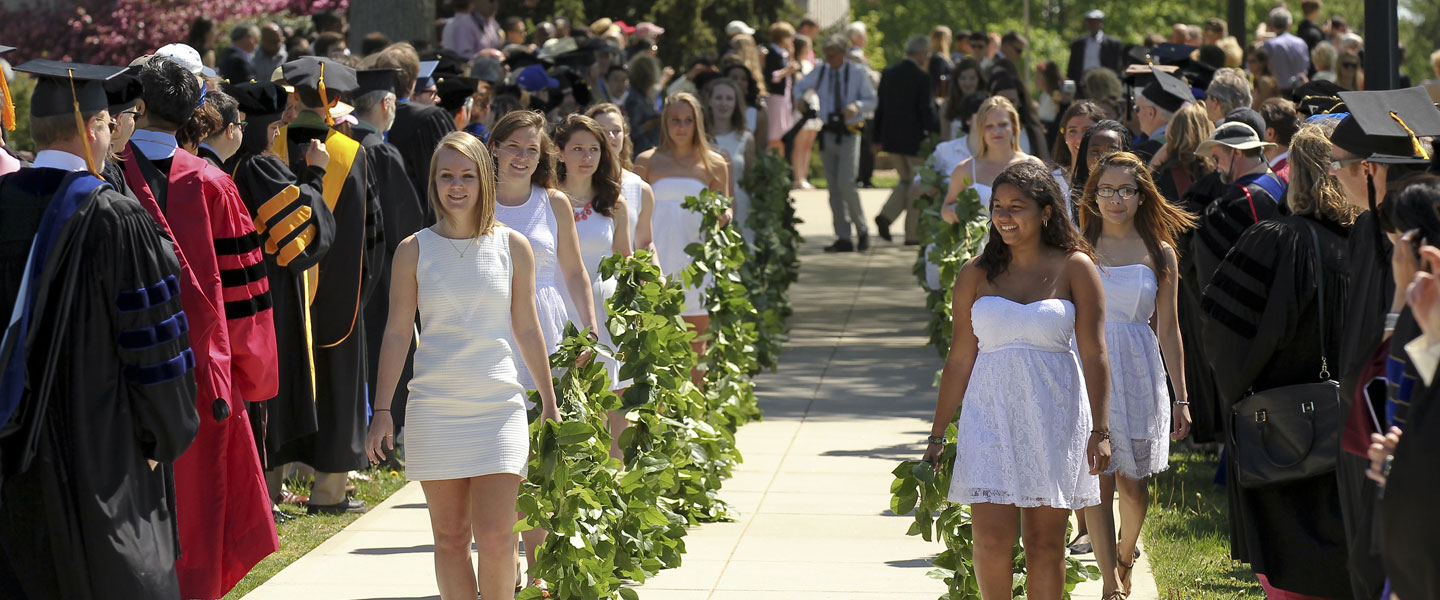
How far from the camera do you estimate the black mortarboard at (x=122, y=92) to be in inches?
192

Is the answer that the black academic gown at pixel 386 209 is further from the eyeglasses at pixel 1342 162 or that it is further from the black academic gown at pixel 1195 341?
the eyeglasses at pixel 1342 162

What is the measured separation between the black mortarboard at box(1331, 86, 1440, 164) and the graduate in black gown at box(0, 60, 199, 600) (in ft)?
10.0

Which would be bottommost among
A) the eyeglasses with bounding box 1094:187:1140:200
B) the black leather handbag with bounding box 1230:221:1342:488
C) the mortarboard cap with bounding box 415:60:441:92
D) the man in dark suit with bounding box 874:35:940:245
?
the man in dark suit with bounding box 874:35:940:245

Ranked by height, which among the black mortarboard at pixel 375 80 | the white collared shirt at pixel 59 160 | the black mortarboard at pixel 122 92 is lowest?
the black mortarboard at pixel 375 80

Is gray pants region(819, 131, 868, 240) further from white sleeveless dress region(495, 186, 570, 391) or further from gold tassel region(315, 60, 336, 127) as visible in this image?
white sleeveless dress region(495, 186, 570, 391)

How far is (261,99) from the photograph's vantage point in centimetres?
730

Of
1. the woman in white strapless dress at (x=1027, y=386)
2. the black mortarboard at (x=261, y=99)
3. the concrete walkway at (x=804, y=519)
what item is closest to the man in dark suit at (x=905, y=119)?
the concrete walkway at (x=804, y=519)

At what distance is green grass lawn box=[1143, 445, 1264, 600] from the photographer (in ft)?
21.4

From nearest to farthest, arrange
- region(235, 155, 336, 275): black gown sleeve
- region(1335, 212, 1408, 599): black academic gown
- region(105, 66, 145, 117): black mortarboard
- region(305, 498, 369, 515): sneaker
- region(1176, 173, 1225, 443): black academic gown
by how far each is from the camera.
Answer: region(1335, 212, 1408, 599): black academic gown, region(105, 66, 145, 117): black mortarboard, region(235, 155, 336, 275): black gown sleeve, region(1176, 173, 1225, 443): black academic gown, region(305, 498, 369, 515): sneaker

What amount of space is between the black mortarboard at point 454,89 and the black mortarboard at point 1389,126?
568 cm

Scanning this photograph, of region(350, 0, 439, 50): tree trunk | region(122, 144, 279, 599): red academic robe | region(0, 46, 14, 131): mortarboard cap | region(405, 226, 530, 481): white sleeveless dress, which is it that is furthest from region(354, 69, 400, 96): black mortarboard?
region(350, 0, 439, 50): tree trunk

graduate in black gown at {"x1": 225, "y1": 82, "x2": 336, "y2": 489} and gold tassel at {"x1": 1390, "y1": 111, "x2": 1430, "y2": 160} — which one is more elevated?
gold tassel at {"x1": 1390, "y1": 111, "x2": 1430, "y2": 160}

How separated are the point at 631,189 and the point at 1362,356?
439 centimetres

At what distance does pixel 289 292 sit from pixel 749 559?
2267 mm
